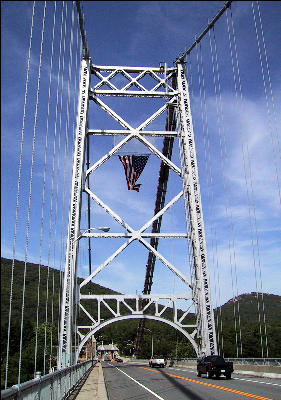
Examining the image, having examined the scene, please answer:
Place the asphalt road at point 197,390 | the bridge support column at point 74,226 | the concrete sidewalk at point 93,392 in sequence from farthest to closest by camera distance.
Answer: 1. the bridge support column at point 74,226
2. the asphalt road at point 197,390
3. the concrete sidewalk at point 93,392

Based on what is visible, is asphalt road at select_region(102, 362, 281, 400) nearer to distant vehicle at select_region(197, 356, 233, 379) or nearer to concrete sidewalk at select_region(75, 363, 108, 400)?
concrete sidewalk at select_region(75, 363, 108, 400)

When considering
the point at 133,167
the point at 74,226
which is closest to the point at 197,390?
the point at 74,226

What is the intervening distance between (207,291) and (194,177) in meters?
7.01

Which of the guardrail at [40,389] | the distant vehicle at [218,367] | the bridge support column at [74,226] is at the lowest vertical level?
the distant vehicle at [218,367]

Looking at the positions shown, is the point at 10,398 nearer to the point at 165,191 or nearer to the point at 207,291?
the point at 207,291

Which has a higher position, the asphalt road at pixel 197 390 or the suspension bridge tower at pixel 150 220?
the suspension bridge tower at pixel 150 220

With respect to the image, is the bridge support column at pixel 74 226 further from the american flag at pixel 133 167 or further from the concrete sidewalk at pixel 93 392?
the concrete sidewalk at pixel 93 392

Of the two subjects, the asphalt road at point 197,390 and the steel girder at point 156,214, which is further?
the steel girder at point 156,214

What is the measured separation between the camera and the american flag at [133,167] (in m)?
27.9

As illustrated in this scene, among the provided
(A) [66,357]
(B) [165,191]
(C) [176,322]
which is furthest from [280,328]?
(A) [66,357]

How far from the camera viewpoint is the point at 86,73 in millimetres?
29203

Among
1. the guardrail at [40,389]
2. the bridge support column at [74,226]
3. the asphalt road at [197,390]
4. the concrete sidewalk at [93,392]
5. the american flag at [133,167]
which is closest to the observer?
the guardrail at [40,389]

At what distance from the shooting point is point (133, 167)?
28016mm

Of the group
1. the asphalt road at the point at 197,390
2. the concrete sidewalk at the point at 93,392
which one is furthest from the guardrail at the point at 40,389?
the asphalt road at the point at 197,390
